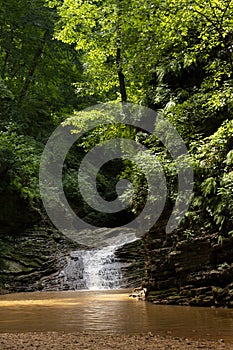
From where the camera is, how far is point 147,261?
11.3 meters

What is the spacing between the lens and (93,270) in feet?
58.0

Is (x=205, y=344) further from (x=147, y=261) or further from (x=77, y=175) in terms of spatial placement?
(x=77, y=175)

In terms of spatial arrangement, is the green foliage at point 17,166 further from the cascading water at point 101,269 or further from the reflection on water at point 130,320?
the reflection on water at point 130,320

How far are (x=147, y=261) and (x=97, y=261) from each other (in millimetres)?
7214

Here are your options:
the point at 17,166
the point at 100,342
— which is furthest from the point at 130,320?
the point at 17,166

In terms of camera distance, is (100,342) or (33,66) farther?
(33,66)

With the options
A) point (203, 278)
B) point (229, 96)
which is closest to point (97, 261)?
point (203, 278)

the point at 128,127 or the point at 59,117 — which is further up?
the point at 59,117

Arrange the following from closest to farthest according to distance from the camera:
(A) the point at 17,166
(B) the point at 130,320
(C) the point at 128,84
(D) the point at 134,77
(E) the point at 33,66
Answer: (B) the point at 130,320, (D) the point at 134,77, (C) the point at 128,84, (A) the point at 17,166, (E) the point at 33,66

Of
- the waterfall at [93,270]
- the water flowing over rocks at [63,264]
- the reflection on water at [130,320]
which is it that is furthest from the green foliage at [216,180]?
the waterfall at [93,270]

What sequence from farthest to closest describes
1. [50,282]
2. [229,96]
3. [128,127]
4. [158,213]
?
[50,282]
[128,127]
[158,213]
[229,96]

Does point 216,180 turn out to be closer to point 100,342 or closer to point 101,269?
point 100,342

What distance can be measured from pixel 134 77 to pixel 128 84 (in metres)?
2.91

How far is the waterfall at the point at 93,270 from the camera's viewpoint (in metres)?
17.0
